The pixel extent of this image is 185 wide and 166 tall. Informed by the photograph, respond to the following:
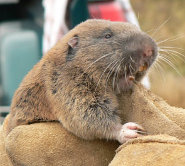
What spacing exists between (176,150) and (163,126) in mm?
297

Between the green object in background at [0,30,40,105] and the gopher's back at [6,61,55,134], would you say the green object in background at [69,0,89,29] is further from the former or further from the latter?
the gopher's back at [6,61,55,134]

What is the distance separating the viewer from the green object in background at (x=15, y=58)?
5430 millimetres

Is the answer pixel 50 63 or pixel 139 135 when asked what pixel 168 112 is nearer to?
pixel 139 135

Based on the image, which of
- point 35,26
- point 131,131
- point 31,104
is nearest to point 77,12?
point 35,26

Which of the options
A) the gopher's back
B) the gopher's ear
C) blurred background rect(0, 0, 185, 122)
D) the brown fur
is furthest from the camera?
blurred background rect(0, 0, 185, 122)

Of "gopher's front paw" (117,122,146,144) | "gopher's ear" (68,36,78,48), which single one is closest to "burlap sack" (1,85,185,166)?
"gopher's front paw" (117,122,146,144)

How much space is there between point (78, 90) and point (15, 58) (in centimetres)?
314

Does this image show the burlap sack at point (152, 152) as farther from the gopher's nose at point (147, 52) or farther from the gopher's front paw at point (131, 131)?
the gopher's nose at point (147, 52)

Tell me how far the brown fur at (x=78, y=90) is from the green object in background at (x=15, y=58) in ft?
9.22

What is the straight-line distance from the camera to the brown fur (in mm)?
2373

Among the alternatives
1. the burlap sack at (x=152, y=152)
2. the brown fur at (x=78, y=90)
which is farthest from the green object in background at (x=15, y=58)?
the burlap sack at (x=152, y=152)

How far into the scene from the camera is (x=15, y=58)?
17.9ft

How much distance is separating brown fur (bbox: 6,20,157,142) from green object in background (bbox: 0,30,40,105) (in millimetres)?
2811

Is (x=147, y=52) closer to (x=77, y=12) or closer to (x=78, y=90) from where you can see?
(x=78, y=90)
